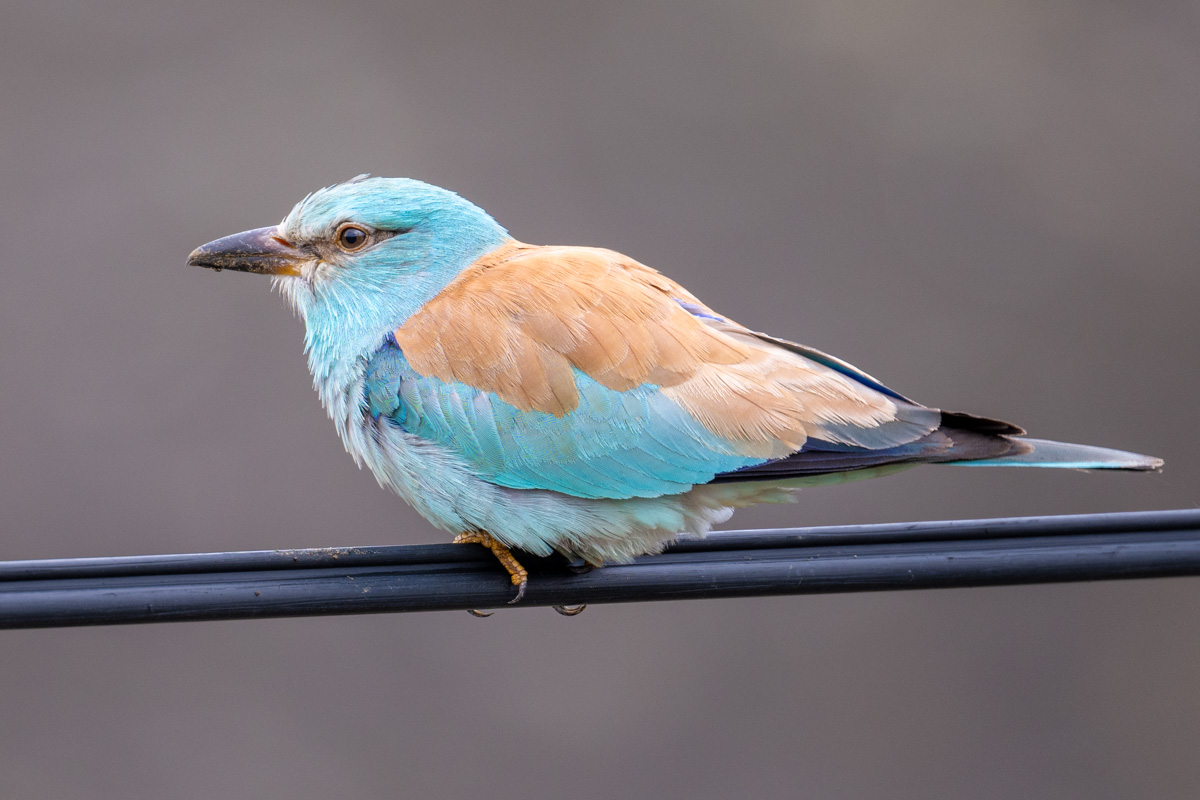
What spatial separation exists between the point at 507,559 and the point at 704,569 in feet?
1.51

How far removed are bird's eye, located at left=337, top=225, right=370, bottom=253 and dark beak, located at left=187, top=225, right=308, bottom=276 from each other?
0.10 meters

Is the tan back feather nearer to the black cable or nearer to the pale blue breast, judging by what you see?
the pale blue breast

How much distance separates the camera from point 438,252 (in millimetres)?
2461

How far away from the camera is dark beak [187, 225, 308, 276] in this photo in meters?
2.51

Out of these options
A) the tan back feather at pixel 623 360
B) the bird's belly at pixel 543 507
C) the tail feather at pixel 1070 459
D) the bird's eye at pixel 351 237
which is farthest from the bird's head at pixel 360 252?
the tail feather at pixel 1070 459

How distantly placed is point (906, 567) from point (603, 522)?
65 centimetres

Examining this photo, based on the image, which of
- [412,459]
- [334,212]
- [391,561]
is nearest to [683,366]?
[412,459]

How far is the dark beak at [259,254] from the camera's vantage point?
2510 mm

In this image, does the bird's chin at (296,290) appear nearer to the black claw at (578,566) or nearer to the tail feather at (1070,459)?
the black claw at (578,566)

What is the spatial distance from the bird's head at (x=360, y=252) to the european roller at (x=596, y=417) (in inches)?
3.7

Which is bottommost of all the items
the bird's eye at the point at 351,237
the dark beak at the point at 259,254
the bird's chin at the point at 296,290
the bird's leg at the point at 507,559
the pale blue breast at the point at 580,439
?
the bird's leg at the point at 507,559

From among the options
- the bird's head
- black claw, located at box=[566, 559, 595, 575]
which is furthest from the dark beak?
black claw, located at box=[566, 559, 595, 575]

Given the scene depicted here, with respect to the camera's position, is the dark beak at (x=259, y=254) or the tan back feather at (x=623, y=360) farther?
the dark beak at (x=259, y=254)

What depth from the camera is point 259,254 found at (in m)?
2.52
